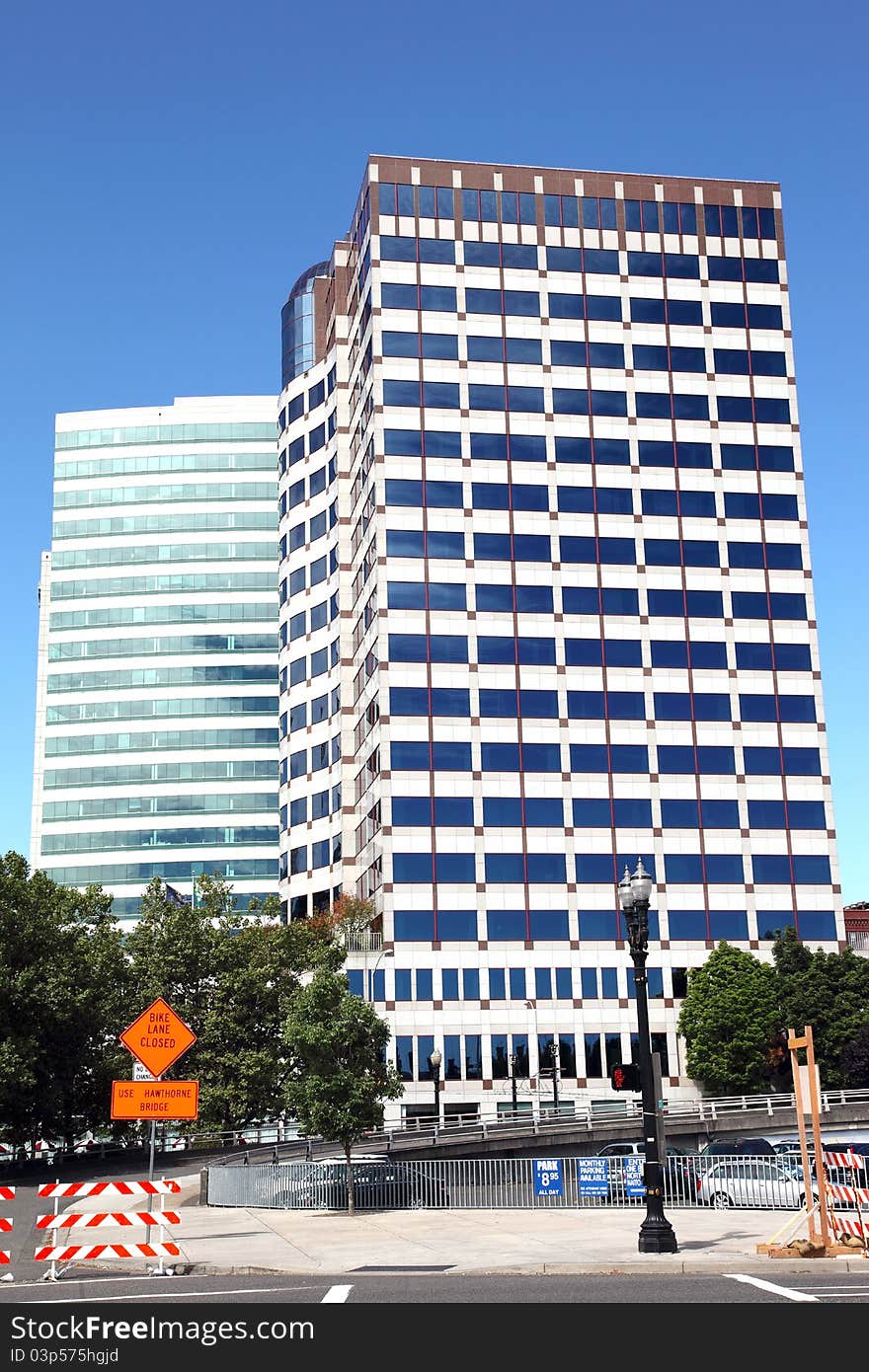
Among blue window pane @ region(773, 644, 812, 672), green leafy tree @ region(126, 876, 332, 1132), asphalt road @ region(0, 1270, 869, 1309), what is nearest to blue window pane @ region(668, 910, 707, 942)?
blue window pane @ region(773, 644, 812, 672)

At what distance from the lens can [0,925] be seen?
58031mm

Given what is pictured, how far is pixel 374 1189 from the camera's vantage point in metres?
40.9

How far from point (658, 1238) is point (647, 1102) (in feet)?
9.17

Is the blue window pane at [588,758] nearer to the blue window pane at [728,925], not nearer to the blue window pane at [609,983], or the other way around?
the blue window pane at [728,925]

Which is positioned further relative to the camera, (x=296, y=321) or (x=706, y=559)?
(x=296, y=321)

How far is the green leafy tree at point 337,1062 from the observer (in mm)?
43375

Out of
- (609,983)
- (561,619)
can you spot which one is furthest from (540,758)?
(609,983)

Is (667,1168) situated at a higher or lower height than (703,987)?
lower

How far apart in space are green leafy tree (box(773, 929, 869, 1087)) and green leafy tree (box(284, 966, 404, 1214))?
40282 millimetres

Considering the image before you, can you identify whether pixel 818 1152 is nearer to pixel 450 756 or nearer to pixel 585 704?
pixel 450 756

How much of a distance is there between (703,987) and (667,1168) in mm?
45907
